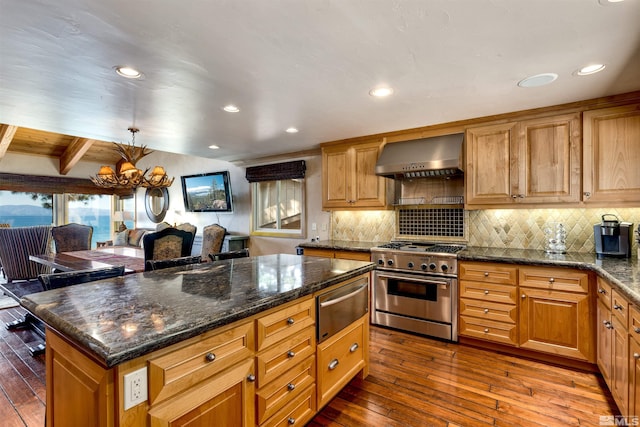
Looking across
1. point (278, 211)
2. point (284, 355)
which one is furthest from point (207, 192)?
point (284, 355)

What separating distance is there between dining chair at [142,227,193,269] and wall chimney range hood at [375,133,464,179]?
2.37 metres

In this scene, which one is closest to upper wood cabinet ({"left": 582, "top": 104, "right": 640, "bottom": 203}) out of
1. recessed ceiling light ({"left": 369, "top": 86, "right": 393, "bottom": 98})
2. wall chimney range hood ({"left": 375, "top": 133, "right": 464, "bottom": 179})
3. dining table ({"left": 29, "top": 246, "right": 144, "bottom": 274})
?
wall chimney range hood ({"left": 375, "top": 133, "right": 464, "bottom": 179})

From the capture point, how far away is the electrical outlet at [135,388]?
0.97 metres

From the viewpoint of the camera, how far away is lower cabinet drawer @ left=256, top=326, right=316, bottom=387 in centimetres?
146

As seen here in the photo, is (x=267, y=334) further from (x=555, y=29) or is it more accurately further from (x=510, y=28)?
(x=555, y=29)

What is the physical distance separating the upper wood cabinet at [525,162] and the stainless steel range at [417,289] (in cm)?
76

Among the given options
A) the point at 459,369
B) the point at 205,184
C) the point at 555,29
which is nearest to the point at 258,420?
the point at 459,369

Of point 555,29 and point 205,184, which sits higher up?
point 555,29

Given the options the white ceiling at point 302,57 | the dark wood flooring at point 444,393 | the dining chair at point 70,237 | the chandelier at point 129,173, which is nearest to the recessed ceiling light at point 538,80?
the white ceiling at point 302,57

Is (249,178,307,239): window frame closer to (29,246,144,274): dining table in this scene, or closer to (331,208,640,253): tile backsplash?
(331,208,640,253): tile backsplash

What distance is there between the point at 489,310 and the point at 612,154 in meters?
1.70

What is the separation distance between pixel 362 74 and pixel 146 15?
4.46ft

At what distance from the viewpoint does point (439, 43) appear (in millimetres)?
1802

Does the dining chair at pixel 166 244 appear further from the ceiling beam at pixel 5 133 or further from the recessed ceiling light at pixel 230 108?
the ceiling beam at pixel 5 133
